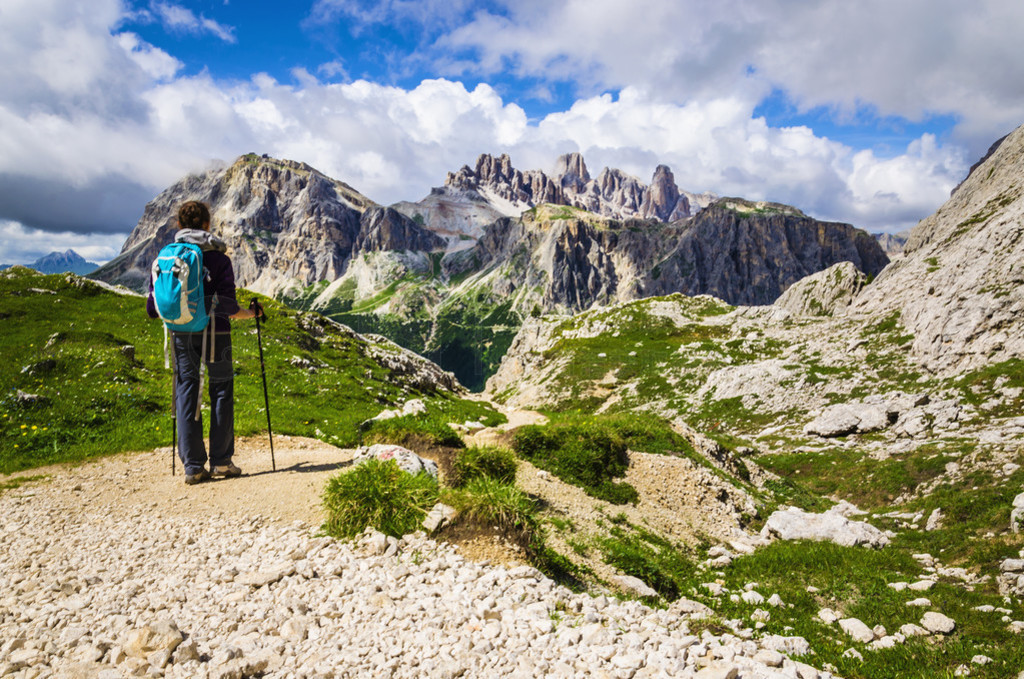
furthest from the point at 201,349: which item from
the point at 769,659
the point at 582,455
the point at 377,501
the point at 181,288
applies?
the point at 769,659

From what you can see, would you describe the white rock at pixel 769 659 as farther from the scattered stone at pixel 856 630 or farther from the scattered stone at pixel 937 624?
the scattered stone at pixel 937 624

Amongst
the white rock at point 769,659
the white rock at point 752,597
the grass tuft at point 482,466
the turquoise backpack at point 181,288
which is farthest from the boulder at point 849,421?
the turquoise backpack at point 181,288

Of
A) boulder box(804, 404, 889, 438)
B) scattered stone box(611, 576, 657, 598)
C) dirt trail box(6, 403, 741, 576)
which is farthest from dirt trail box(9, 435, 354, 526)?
boulder box(804, 404, 889, 438)

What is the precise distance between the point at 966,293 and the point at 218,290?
55.9 meters

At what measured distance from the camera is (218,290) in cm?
1109

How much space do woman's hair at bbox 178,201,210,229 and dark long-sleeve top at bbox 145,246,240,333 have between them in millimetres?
689

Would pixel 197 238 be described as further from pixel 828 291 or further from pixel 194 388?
pixel 828 291

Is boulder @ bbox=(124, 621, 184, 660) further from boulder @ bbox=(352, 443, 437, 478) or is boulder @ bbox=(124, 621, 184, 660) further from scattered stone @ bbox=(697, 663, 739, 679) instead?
scattered stone @ bbox=(697, 663, 739, 679)

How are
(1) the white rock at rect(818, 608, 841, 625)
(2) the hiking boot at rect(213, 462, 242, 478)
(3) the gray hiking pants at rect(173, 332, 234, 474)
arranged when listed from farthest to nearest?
(2) the hiking boot at rect(213, 462, 242, 478), (3) the gray hiking pants at rect(173, 332, 234, 474), (1) the white rock at rect(818, 608, 841, 625)

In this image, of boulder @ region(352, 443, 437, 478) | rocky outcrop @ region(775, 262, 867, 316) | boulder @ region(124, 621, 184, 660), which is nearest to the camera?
boulder @ region(124, 621, 184, 660)

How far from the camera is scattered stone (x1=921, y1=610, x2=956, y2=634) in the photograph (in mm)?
9156

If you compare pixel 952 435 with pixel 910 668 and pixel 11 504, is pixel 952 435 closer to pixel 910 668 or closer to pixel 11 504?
pixel 910 668

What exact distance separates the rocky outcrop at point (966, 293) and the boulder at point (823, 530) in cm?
2951

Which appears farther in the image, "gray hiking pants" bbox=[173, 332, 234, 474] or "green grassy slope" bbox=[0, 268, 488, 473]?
"green grassy slope" bbox=[0, 268, 488, 473]
